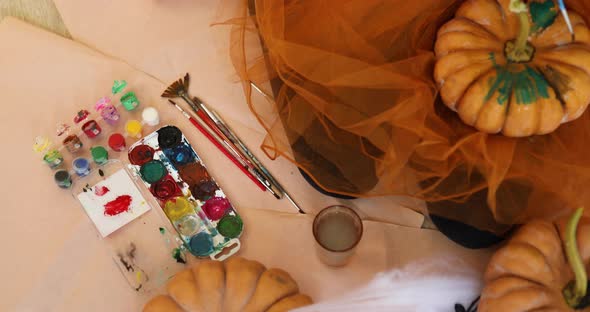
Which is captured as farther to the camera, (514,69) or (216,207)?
(216,207)

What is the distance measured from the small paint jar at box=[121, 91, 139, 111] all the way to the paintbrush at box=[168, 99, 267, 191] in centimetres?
5

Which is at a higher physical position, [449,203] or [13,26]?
[13,26]

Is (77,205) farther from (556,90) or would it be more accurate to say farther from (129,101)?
(556,90)

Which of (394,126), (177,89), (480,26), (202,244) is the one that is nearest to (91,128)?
(177,89)

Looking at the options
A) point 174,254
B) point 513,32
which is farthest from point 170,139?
point 513,32

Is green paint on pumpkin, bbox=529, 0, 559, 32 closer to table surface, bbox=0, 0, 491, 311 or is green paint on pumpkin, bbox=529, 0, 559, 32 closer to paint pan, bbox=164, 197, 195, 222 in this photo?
table surface, bbox=0, 0, 491, 311

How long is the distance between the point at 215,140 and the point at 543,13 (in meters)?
0.44

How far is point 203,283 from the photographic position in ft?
2.05

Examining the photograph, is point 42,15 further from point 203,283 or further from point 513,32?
point 513,32

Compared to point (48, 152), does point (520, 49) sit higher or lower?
lower

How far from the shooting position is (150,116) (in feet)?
2.46

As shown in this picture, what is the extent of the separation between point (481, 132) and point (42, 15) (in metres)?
0.69

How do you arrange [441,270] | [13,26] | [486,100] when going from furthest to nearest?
[13,26] → [441,270] → [486,100]

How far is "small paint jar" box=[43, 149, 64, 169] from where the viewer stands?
73cm
